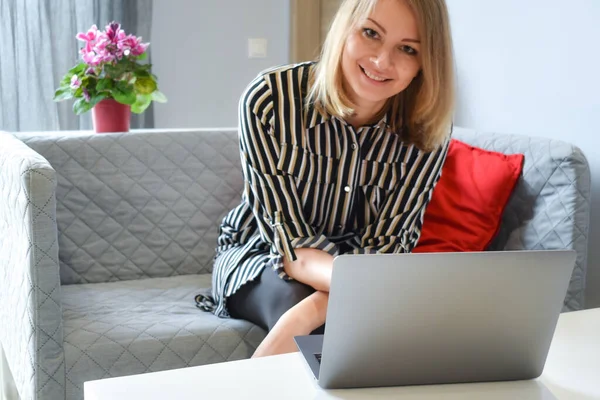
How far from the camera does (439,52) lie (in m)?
1.50

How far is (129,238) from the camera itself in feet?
6.33

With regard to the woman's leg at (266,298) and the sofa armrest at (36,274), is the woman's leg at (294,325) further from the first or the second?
the sofa armrest at (36,274)

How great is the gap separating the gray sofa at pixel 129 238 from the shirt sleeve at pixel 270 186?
0.25 meters

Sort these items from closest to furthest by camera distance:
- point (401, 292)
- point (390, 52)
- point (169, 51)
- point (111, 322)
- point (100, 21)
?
1. point (401, 292)
2. point (390, 52)
3. point (111, 322)
4. point (100, 21)
5. point (169, 51)

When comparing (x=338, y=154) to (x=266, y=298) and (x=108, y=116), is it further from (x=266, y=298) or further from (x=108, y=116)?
(x=108, y=116)

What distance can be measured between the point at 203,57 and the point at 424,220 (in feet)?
5.56

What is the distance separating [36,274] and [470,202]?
1.01 metres

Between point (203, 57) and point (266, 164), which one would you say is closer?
point (266, 164)

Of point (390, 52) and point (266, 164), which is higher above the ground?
point (390, 52)

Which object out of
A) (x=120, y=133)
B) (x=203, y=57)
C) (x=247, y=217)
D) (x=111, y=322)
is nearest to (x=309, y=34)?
(x=203, y=57)

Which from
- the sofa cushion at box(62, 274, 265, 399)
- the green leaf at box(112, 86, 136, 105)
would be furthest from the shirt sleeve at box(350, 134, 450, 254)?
the green leaf at box(112, 86, 136, 105)

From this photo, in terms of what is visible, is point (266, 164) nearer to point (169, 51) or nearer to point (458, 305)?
point (458, 305)

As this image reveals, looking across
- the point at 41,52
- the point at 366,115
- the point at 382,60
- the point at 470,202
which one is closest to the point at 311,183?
the point at 366,115

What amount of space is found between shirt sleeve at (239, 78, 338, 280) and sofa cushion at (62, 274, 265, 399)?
230mm
